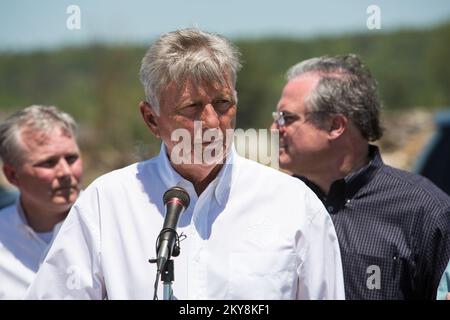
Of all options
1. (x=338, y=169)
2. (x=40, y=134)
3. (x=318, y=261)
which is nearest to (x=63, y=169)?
(x=40, y=134)

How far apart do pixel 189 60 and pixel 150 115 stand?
1.07 ft

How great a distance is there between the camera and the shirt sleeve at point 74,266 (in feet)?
8.49

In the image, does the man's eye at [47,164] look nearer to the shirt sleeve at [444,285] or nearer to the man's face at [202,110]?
the man's face at [202,110]

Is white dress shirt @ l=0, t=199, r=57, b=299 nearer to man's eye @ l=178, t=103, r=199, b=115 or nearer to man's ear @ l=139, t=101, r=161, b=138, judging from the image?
man's ear @ l=139, t=101, r=161, b=138

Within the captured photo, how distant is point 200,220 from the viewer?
2670 mm

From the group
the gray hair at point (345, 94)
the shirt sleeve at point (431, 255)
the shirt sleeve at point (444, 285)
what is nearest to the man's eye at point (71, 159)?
the gray hair at point (345, 94)

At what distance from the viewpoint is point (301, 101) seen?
4.00 m

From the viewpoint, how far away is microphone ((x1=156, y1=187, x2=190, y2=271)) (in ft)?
7.69

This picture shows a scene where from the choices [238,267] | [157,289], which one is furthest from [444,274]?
[157,289]

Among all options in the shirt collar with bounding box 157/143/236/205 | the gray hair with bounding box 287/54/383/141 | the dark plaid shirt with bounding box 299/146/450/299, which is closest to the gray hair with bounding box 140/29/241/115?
the shirt collar with bounding box 157/143/236/205

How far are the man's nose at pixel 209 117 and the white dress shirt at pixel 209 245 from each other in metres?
0.19

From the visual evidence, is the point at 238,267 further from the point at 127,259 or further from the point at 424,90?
the point at 424,90

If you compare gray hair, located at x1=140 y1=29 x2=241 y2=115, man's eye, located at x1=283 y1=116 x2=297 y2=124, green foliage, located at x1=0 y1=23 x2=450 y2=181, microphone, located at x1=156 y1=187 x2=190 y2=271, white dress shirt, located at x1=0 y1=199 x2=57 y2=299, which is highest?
gray hair, located at x1=140 y1=29 x2=241 y2=115

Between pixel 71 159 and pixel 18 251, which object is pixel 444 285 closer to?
pixel 71 159
